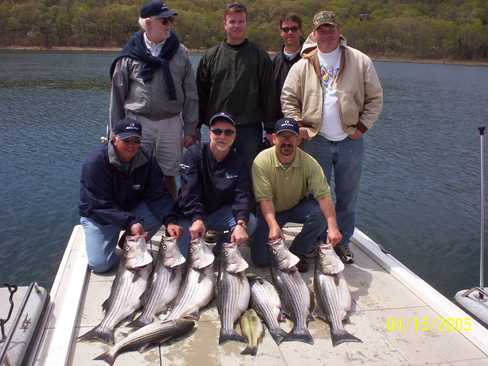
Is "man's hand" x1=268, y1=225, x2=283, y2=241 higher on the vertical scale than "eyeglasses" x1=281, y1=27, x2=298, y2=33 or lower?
lower

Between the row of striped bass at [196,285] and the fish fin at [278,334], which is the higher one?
the row of striped bass at [196,285]

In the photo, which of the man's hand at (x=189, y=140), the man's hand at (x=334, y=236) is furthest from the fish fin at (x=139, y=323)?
the man's hand at (x=189, y=140)

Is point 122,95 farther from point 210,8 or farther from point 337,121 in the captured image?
point 210,8

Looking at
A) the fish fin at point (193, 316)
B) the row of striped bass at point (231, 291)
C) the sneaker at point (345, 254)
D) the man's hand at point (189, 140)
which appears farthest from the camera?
the man's hand at point (189, 140)

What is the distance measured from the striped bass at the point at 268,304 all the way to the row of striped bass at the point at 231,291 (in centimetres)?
8

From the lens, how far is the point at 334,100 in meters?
4.93

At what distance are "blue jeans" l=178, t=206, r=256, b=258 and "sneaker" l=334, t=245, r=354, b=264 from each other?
3.53ft

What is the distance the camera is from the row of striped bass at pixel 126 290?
382 centimetres

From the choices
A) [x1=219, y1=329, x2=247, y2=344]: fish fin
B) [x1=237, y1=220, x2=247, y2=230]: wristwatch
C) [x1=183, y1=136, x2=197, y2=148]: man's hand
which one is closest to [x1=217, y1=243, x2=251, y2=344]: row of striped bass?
[x1=219, y1=329, x2=247, y2=344]: fish fin

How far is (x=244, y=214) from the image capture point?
4.79 m

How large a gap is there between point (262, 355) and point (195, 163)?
7.02 feet

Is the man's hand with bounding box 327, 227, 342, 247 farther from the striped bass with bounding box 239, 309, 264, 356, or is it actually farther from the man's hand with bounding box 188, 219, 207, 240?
the man's hand with bounding box 188, 219, 207, 240

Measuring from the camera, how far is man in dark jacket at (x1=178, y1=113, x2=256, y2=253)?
4832 millimetres

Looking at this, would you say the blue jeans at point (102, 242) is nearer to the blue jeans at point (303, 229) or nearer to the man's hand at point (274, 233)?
the blue jeans at point (303, 229)
